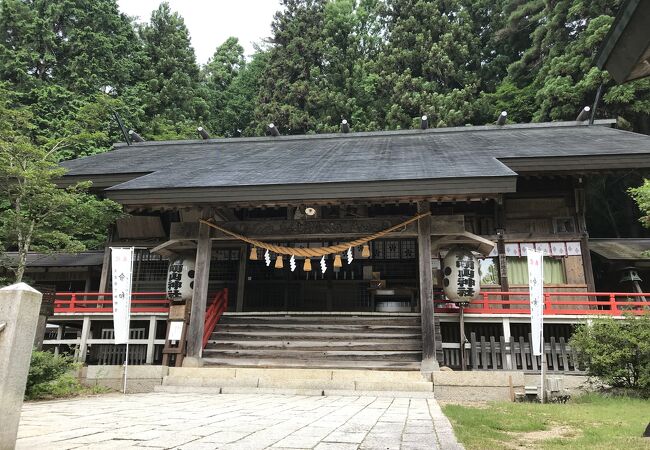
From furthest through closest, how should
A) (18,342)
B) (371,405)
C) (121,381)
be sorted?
(121,381) < (371,405) < (18,342)

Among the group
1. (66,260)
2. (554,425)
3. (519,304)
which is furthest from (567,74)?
(66,260)

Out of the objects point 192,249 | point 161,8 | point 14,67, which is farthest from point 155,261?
point 161,8

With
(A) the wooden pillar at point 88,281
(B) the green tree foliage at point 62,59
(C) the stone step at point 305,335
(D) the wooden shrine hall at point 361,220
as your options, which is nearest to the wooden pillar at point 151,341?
(D) the wooden shrine hall at point 361,220

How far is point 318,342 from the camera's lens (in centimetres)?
1054

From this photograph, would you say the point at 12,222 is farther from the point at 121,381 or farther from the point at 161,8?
the point at 161,8

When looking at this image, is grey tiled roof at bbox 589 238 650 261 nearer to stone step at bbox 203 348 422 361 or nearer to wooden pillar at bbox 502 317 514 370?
wooden pillar at bbox 502 317 514 370

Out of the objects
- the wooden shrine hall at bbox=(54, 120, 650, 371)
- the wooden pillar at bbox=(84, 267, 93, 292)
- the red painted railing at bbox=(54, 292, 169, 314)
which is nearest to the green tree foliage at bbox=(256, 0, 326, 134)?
the wooden shrine hall at bbox=(54, 120, 650, 371)

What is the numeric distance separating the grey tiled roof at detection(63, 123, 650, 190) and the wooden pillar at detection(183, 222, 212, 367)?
1.34 m

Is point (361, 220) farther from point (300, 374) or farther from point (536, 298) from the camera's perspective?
point (536, 298)

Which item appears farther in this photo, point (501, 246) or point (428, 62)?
point (428, 62)

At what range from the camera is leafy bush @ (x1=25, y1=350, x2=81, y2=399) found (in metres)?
7.43

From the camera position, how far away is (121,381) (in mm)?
9047

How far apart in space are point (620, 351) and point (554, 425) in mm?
4180

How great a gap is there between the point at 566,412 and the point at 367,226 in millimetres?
5193
